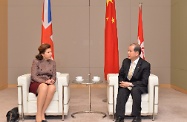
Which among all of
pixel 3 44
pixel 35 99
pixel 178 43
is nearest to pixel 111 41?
pixel 35 99

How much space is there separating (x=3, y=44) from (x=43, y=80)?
14.9ft

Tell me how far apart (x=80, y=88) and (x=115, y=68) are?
2.83m

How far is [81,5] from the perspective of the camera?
9.30 metres

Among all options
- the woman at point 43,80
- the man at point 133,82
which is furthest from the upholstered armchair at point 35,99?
the man at point 133,82

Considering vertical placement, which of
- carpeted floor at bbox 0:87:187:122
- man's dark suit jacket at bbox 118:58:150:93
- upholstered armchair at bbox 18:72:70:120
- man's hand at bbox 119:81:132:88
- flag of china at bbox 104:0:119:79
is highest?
flag of china at bbox 104:0:119:79

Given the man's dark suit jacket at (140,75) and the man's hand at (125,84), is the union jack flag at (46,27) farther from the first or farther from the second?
the man's hand at (125,84)

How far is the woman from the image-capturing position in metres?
4.65

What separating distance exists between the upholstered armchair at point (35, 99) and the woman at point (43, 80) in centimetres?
11

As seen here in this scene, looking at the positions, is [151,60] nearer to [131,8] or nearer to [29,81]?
[131,8]

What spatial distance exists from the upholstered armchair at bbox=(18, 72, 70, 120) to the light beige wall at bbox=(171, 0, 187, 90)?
14.1 feet

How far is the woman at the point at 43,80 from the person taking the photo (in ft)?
15.3

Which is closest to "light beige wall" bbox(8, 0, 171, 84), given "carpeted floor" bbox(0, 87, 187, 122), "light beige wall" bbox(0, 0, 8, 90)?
"light beige wall" bbox(0, 0, 8, 90)

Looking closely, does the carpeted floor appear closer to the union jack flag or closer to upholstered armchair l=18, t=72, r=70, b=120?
upholstered armchair l=18, t=72, r=70, b=120

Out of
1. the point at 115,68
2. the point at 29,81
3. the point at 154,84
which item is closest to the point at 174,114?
the point at 154,84
